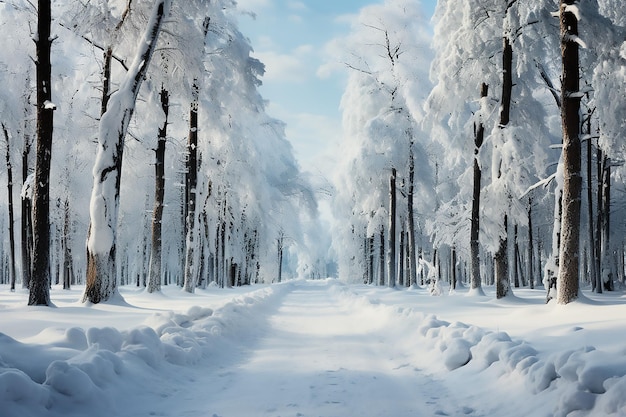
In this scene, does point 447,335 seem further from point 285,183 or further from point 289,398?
point 285,183

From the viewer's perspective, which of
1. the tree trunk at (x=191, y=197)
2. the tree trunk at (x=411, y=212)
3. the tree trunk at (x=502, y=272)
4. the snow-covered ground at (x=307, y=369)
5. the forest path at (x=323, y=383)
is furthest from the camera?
the tree trunk at (x=411, y=212)

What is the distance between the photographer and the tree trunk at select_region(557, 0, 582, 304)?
9984 millimetres

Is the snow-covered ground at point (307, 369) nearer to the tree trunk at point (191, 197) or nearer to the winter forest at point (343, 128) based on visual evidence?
the winter forest at point (343, 128)

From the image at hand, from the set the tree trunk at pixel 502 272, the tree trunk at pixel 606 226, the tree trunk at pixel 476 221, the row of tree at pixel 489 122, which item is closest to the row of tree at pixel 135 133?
the row of tree at pixel 489 122

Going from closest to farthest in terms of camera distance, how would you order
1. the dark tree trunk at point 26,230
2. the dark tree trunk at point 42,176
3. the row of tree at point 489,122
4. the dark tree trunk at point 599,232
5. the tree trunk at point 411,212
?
the dark tree trunk at point 42,176 < the row of tree at point 489,122 < the dark tree trunk at point 26,230 < the dark tree trunk at point 599,232 < the tree trunk at point 411,212

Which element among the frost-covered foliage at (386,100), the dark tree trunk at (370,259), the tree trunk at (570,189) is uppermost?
the frost-covered foliage at (386,100)

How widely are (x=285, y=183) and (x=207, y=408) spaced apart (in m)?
31.2

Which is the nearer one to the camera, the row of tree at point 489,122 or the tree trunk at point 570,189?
the tree trunk at point 570,189

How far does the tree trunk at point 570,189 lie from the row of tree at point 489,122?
0.07ft

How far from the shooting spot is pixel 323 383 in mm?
4992

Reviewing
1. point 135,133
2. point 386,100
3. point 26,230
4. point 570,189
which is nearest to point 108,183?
point 570,189

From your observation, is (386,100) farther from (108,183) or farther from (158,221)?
(108,183)

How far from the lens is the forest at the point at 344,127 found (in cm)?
1152

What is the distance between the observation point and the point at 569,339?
628cm
